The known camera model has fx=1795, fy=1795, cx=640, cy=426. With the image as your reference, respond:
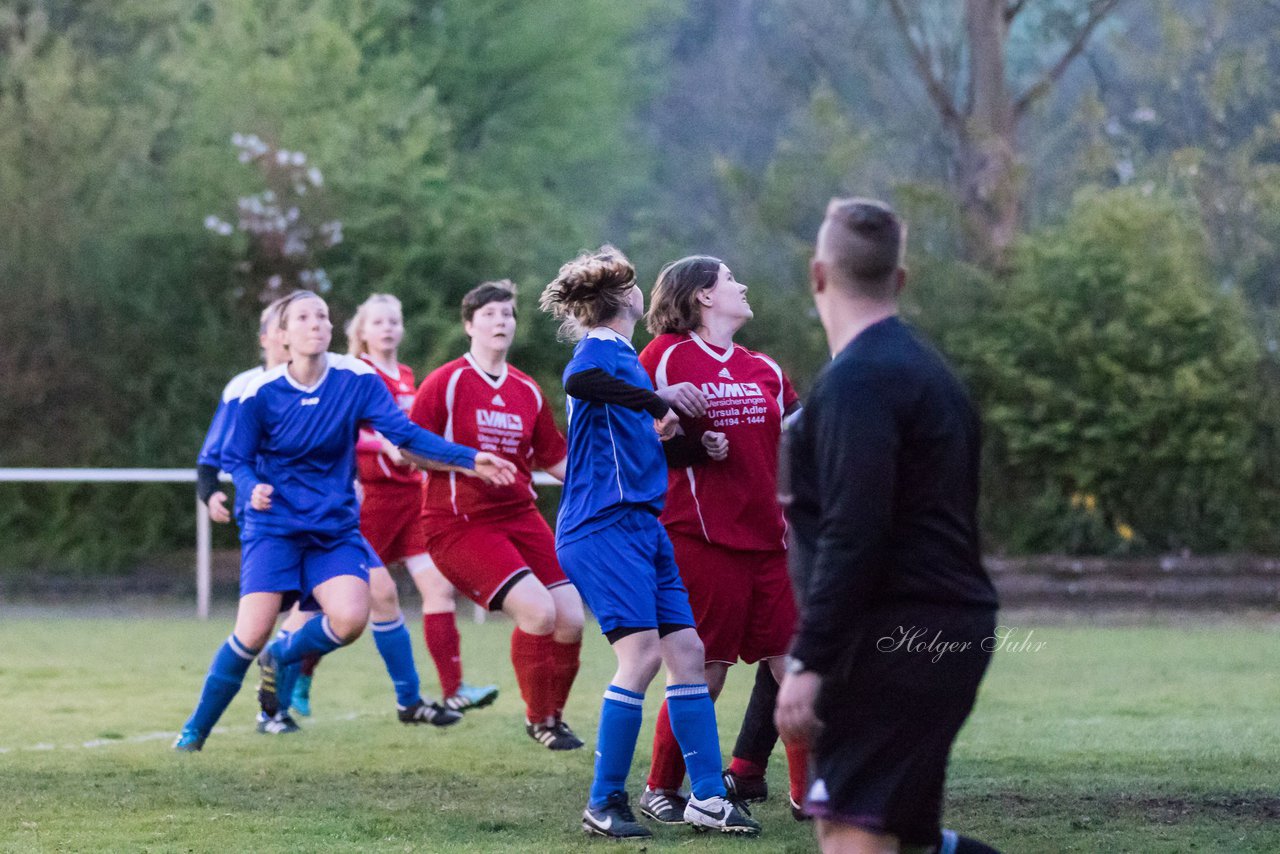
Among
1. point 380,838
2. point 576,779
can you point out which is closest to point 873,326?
point 380,838

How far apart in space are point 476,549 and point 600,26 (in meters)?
20.8

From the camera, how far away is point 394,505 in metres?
9.36

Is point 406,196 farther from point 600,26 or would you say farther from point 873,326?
point 873,326

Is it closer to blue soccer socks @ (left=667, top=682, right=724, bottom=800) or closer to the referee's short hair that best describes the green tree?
blue soccer socks @ (left=667, top=682, right=724, bottom=800)

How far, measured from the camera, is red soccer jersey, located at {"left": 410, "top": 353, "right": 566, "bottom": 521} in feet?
26.4

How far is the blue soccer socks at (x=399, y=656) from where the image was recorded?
8875 millimetres

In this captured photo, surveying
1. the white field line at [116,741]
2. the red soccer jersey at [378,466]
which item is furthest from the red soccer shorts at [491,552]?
the white field line at [116,741]

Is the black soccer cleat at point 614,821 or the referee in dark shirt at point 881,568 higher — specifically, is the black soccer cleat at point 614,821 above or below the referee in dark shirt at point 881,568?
below

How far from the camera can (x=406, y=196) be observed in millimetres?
19062

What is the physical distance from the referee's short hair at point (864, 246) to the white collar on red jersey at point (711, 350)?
2.51 meters

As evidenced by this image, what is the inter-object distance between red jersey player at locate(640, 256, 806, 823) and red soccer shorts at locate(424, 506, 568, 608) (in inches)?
68.6

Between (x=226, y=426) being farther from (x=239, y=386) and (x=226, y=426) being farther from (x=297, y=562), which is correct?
(x=297, y=562)

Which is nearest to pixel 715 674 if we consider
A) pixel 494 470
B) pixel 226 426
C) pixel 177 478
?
pixel 494 470

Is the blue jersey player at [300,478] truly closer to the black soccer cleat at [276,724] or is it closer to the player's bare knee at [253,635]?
the player's bare knee at [253,635]
